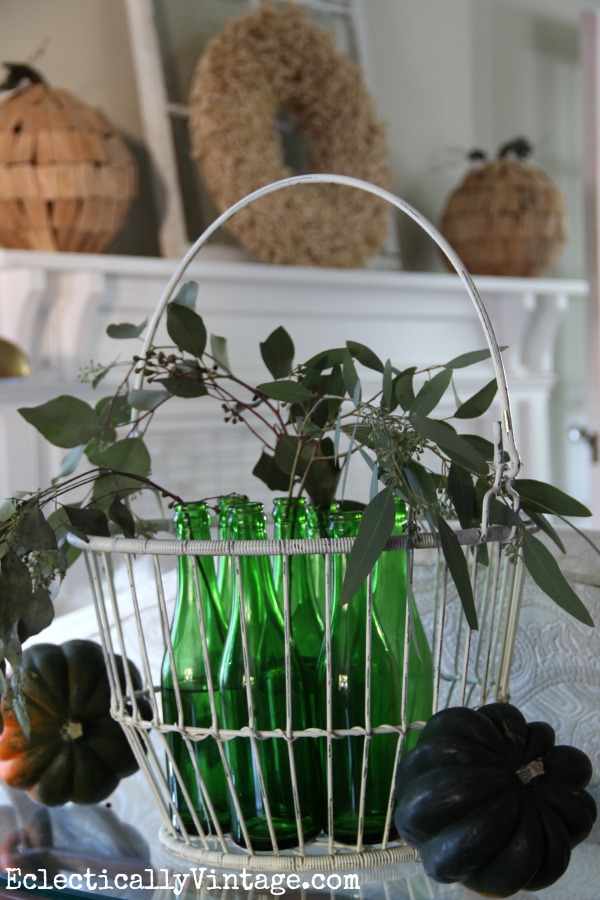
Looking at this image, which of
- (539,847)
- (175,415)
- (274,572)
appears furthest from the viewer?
(175,415)

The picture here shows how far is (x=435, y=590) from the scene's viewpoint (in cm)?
75

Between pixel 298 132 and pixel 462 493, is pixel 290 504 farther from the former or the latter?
pixel 298 132

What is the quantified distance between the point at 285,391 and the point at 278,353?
0.12 metres

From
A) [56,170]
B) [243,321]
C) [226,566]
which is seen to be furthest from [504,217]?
[226,566]

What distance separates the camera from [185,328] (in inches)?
27.1

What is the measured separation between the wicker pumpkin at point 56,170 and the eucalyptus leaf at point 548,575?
1423 millimetres

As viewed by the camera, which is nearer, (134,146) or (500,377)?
(500,377)

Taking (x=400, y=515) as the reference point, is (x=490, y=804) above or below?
below

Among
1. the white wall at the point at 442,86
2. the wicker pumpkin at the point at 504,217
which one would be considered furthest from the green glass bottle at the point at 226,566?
the wicker pumpkin at the point at 504,217

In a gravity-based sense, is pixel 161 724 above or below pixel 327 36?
below

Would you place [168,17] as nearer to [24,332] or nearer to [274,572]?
[24,332]

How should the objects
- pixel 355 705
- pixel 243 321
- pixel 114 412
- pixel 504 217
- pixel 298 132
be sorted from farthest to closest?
1. pixel 504 217
2. pixel 298 132
3. pixel 243 321
4. pixel 114 412
5. pixel 355 705

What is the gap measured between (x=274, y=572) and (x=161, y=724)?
0.12m

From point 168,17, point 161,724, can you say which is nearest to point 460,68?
point 168,17
